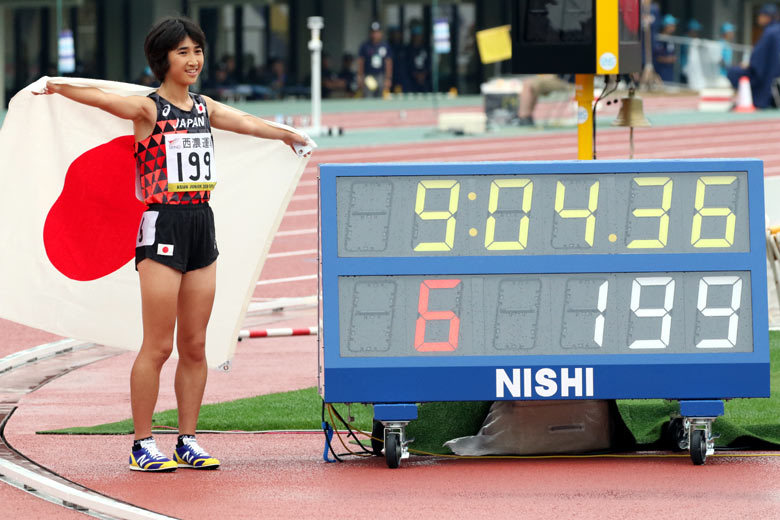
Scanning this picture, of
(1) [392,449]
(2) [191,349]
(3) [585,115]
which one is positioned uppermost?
(3) [585,115]

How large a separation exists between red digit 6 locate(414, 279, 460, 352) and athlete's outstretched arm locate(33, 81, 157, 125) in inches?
59.3

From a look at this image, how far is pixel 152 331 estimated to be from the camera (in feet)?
24.1

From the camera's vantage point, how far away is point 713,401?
743 centimetres

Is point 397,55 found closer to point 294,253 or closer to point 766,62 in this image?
point 766,62

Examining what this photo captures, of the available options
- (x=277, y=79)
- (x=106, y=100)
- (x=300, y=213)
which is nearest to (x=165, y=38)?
(x=106, y=100)

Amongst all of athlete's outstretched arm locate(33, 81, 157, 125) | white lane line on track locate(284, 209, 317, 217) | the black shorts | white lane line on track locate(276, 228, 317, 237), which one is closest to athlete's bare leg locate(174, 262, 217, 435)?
the black shorts

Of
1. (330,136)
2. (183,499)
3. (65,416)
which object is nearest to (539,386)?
(183,499)

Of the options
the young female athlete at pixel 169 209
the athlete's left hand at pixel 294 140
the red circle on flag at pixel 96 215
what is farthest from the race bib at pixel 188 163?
the red circle on flag at pixel 96 215

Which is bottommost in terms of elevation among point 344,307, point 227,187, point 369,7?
point 344,307

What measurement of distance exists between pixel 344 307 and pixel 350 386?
1.20ft

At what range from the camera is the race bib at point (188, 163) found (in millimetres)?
7219

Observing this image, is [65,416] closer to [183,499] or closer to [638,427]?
[183,499]

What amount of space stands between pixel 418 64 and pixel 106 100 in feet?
132

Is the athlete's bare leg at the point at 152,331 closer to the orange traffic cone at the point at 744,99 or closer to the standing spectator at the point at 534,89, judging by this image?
the standing spectator at the point at 534,89
